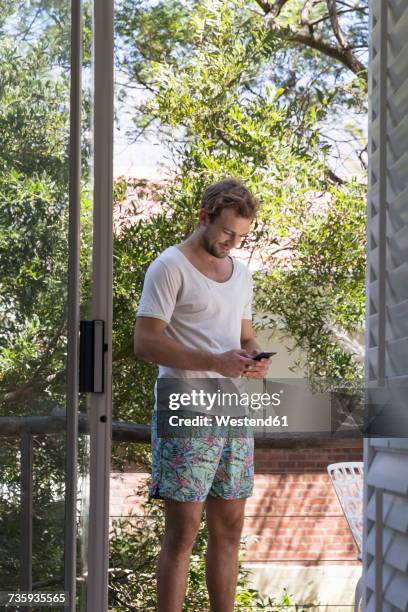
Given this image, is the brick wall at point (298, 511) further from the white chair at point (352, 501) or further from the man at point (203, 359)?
the man at point (203, 359)

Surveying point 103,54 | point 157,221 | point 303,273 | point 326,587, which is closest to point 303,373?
point 303,273

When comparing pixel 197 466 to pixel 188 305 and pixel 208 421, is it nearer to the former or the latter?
pixel 208 421

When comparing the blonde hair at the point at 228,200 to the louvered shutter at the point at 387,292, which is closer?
the louvered shutter at the point at 387,292

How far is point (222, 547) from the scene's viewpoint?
7.99ft

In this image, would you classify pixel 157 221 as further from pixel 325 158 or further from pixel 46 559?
pixel 46 559

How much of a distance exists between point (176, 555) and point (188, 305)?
0.62m

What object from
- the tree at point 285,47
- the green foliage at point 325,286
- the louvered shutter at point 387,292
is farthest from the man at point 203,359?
the tree at point 285,47

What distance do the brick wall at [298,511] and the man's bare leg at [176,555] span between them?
301cm

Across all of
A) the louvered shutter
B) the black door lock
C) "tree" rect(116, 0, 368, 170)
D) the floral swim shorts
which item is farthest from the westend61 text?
"tree" rect(116, 0, 368, 170)

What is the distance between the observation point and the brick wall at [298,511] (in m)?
5.30

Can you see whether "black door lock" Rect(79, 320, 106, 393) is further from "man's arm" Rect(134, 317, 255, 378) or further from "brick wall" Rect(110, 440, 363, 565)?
"brick wall" Rect(110, 440, 363, 565)

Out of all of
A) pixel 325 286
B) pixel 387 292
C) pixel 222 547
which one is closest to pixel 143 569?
pixel 325 286

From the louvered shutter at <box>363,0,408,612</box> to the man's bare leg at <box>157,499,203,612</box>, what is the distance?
2.80 feet

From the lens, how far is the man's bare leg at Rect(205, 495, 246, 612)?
95.5 inches
